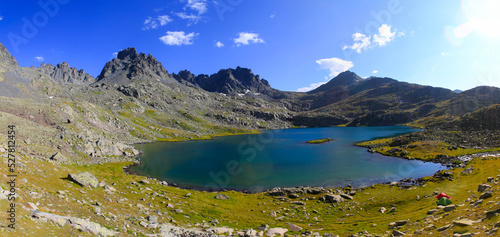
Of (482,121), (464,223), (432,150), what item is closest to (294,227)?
(464,223)

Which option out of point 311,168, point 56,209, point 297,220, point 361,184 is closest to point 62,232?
point 56,209

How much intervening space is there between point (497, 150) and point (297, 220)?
89.6m

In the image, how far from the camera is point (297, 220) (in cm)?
3014

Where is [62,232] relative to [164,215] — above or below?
above

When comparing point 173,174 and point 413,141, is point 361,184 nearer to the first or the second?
point 173,174

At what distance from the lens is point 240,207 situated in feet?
119

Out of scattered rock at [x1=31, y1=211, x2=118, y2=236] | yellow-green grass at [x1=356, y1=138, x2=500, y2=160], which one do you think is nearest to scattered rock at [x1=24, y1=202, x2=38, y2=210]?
scattered rock at [x1=31, y1=211, x2=118, y2=236]

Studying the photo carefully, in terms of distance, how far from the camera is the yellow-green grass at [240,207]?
18.7 meters

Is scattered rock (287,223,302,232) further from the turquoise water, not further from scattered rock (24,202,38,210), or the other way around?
the turquoise water

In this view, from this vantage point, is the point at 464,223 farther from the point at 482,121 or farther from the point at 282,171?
the point at 482,121

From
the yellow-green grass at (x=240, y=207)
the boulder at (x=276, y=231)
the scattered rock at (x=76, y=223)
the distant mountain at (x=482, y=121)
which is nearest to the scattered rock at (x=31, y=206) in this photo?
the yellow-green grass at (x=240, y=207)

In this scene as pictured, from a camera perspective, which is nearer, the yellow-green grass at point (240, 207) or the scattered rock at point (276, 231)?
the yellow-green grass at point (240, 207)

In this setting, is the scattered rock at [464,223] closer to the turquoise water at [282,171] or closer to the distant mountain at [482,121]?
the turquoise water at [282,171]

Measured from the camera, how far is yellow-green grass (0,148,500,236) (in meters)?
18.7
